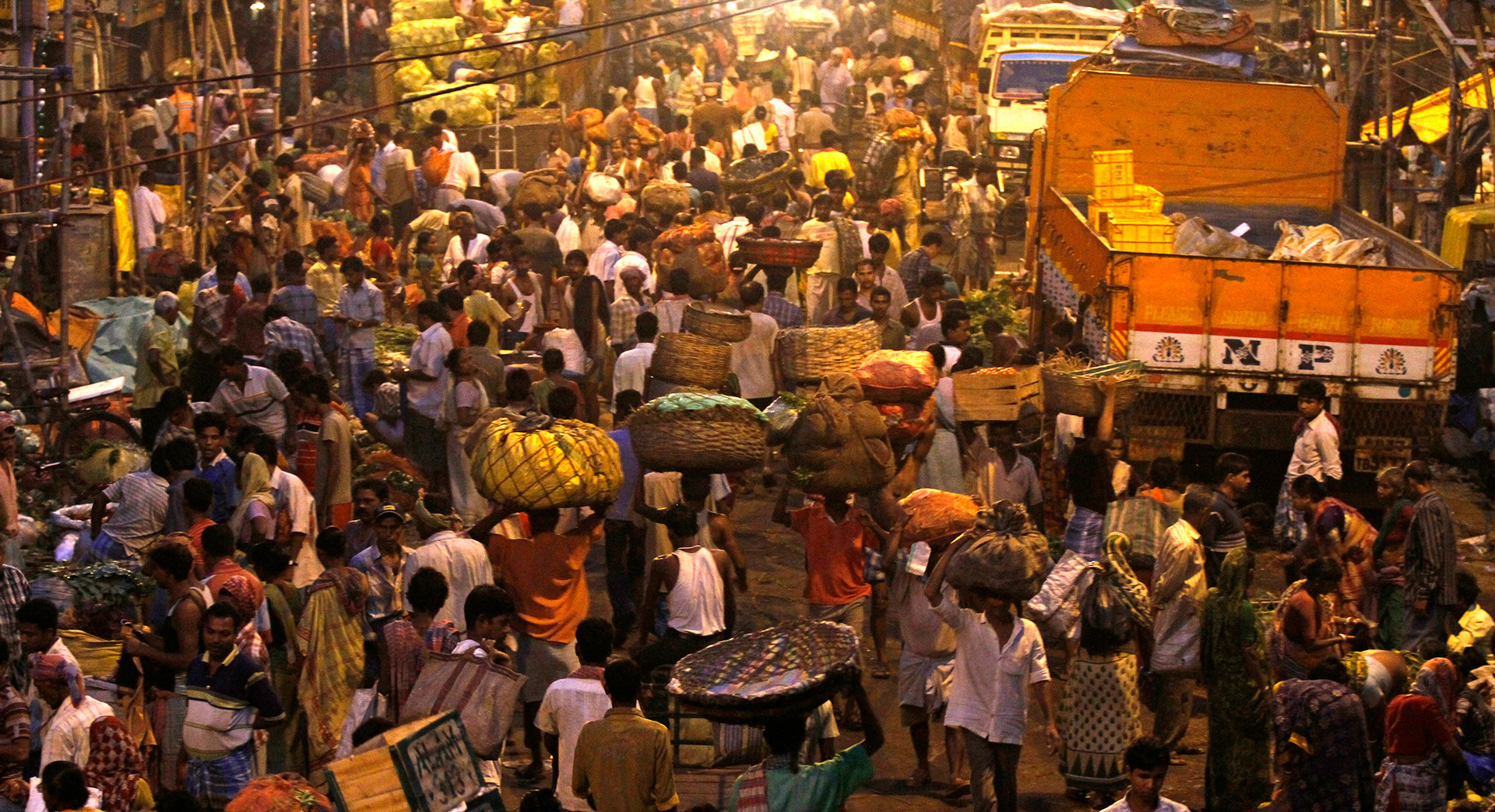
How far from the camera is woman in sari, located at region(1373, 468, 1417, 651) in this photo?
1059 cm

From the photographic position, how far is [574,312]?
580 inches

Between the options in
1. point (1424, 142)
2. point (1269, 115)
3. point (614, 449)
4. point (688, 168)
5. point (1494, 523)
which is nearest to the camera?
point (614, 449)

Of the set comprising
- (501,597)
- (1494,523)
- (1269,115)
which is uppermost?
(1269,115)

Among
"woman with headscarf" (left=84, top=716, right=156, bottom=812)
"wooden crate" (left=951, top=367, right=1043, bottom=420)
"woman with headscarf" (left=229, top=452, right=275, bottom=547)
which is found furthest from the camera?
"wooden crate" (left=951, top=367, right=1043, bottom=420)

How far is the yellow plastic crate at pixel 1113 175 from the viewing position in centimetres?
1612

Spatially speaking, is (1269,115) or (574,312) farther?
(1269,115)

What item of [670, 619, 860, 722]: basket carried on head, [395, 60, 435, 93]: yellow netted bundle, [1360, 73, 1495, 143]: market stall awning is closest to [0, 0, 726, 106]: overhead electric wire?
[395, 60, 435, 93]: yellow netted bundle

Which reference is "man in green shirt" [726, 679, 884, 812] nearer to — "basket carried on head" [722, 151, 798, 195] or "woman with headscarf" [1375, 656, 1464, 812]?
"woman with headscarf" [1375, 656, 1464, 812]

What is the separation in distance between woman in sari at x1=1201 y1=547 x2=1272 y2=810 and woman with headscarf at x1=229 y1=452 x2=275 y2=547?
4.62 meters

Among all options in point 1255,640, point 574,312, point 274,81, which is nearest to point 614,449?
point 1255,640

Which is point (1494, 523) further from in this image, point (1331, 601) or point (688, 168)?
point (688, 168)

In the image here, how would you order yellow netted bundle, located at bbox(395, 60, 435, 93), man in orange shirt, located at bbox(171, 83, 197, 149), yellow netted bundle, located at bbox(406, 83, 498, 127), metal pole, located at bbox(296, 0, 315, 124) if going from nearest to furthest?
metal pole, located at bbox(296, 0, 315, 124) < man in orange shirt, located at bbox(171, 83, 197, 149) < yellow netted bundle, located at bbox(406, 83, 498, 127) < yellow netted bundle, located at bbox(395, 60, 435, 93)

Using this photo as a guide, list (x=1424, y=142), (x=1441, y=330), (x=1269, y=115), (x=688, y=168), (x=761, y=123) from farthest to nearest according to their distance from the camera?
(x=761, y=123) → (x=1424, y=142) → (x=688, y=168) → (x=1269, y=115) → (x=1441, y=330)

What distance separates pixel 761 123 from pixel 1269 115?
924cm
